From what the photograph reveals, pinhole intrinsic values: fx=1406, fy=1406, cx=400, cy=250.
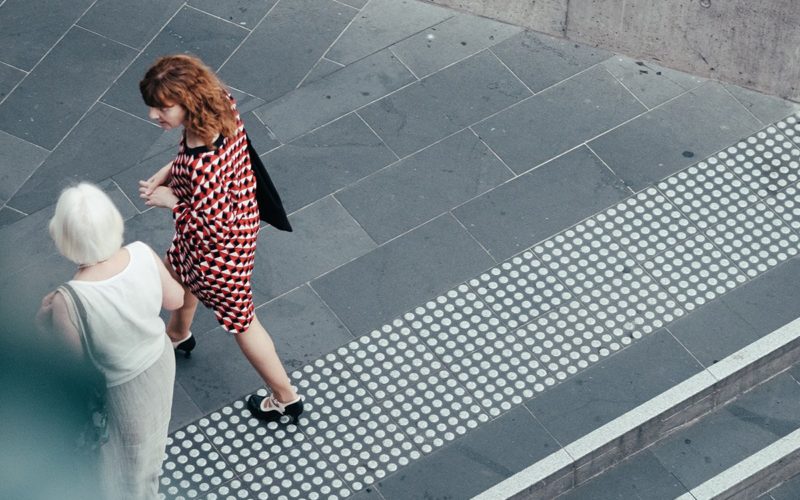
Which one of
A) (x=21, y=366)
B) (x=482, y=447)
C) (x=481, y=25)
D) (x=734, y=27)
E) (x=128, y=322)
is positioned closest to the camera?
(x=21, y=366)

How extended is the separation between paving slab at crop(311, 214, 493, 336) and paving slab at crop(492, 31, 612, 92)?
1.20m

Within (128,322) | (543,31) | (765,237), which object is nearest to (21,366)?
(128,322)

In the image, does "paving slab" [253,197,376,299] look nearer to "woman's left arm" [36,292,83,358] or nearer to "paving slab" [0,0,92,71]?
"paving slab" [0,0,92,71]

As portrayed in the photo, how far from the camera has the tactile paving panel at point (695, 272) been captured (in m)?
6.70

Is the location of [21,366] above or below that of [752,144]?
above

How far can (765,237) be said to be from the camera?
694 cm

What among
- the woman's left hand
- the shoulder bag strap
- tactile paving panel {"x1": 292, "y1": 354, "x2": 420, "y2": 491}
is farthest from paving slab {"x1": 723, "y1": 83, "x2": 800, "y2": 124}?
the shoulder bag strap

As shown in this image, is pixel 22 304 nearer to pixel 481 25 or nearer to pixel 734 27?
pixel 481 25

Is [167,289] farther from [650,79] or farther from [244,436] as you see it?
[650,79]

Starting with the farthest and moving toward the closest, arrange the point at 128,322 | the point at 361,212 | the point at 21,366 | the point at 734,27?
1. the point at 734,27
2. the point at 361,212
3. the point at 128,322
4. the point at 21,366

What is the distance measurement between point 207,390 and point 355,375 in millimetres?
675

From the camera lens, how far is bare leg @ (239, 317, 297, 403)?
19.3 feet

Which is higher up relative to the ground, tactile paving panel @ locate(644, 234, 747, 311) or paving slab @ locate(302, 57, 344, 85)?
paving slab @ locate(302, 57, 344, 85)

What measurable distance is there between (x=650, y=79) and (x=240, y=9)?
2.39m
